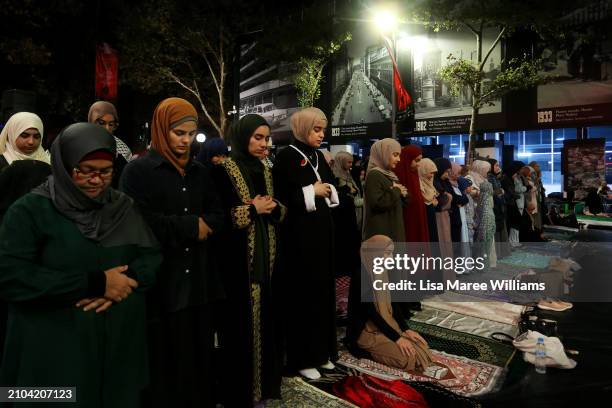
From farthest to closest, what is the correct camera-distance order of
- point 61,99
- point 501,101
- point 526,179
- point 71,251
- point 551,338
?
point 61,99, point 501,101, point 526,179, point 551,338, point 71,251

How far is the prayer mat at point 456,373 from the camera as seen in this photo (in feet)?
10.9

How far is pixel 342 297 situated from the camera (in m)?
5.74

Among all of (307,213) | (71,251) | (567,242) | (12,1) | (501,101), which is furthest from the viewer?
(501,101)

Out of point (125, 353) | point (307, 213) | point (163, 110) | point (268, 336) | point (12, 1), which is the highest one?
point (12, 1)

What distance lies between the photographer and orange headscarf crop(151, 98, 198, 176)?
2.31 metres

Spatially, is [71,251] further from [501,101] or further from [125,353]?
[501,101]

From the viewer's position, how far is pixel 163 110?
2.33 meters

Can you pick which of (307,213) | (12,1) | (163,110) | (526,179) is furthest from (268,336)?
(12,1)

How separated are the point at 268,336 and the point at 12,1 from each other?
1287 centimetres

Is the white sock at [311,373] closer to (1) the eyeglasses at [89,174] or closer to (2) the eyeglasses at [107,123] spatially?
(1) the eyeglasses at [89,174]

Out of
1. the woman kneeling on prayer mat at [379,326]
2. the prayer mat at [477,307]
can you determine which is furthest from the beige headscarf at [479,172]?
the woman kneeling on prayer mat at [379,326]

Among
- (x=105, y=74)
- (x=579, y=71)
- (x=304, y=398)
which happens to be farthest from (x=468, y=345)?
(x=579, y=71)

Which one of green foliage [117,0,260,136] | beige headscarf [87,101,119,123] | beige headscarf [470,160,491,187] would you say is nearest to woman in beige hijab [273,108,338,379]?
beige headscarf [87,101,119,123]

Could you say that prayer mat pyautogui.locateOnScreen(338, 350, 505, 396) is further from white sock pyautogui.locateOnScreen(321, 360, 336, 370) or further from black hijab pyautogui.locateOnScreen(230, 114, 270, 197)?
black hijab pyautogui.locateOnScreen(230, 114, 270, 197)
